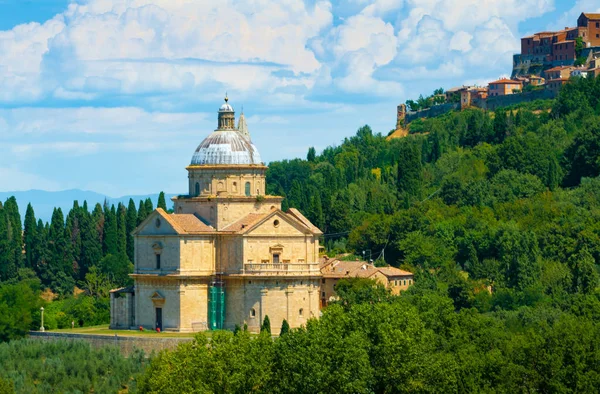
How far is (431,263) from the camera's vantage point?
9506 centimetres

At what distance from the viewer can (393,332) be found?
62.2 m

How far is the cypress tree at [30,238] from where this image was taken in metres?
114

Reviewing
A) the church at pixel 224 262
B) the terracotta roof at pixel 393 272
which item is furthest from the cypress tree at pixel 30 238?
the church at pixel 224 262

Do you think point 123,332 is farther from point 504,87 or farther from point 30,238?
point 504,87

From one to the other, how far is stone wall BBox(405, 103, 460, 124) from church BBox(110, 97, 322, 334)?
74.1 m

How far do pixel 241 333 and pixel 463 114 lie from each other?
79.0 meters

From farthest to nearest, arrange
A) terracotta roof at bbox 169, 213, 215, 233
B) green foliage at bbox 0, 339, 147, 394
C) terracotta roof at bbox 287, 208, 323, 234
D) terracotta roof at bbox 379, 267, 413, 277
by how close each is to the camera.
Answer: terracotta roof at bbox 379, 267, 413, 277, terracotta roof at bbox 287, 208, 323, 234, terracotta roof at bbox 169, 213, 215, 233, green foliage at bbox 0, 339, 147, 394

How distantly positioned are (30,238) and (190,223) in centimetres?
3831

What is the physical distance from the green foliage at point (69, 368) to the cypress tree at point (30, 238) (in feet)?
121

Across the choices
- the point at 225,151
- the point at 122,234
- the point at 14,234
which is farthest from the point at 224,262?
the point at 14,234

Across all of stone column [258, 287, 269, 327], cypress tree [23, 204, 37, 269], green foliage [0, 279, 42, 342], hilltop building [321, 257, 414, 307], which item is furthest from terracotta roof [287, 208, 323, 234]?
cypress tree [23, 204, 37, 269]

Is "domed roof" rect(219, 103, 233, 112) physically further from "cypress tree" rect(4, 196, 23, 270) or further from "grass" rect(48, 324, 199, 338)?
"cypress tree" rect(4, 196, 23, 270)

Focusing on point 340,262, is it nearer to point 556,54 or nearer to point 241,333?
point 241,333

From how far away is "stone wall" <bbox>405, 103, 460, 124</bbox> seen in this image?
154 m
